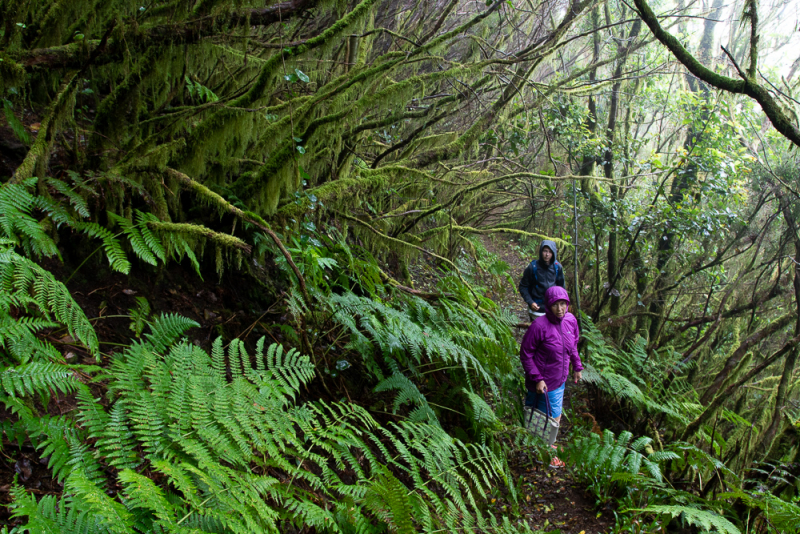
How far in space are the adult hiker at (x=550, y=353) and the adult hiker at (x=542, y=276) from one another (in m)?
1.33

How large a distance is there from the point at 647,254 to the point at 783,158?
3.53 m

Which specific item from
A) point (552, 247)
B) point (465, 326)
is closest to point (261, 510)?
point (465, 326)

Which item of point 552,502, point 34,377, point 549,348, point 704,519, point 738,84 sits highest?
point 738,84

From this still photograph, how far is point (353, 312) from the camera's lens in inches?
141

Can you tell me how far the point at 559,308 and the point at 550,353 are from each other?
1.53 feet

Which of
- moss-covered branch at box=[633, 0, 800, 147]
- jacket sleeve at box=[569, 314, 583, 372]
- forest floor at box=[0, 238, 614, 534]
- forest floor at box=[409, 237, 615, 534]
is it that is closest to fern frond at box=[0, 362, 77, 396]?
forest floor at box=[0, 238, 614, 534]

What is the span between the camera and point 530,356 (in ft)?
14.8

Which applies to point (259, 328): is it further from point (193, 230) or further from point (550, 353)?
point (550, 353)

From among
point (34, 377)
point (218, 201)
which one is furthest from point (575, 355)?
point (34, 377)

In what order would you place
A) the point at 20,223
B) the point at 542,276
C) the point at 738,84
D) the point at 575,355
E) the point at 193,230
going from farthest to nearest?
the point at 542,276, the point at 575,355, the point at 738,84, the point at 193,230, the point at 20,223

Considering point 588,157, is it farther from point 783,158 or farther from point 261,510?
point 261,510

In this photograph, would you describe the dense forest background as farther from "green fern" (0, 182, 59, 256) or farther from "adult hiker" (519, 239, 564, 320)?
"adult hiker" (519, 239, 564, 320)

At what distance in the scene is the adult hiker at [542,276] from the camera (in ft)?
19.3

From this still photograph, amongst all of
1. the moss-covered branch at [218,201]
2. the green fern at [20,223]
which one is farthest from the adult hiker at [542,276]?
the green fern at [20,223]
